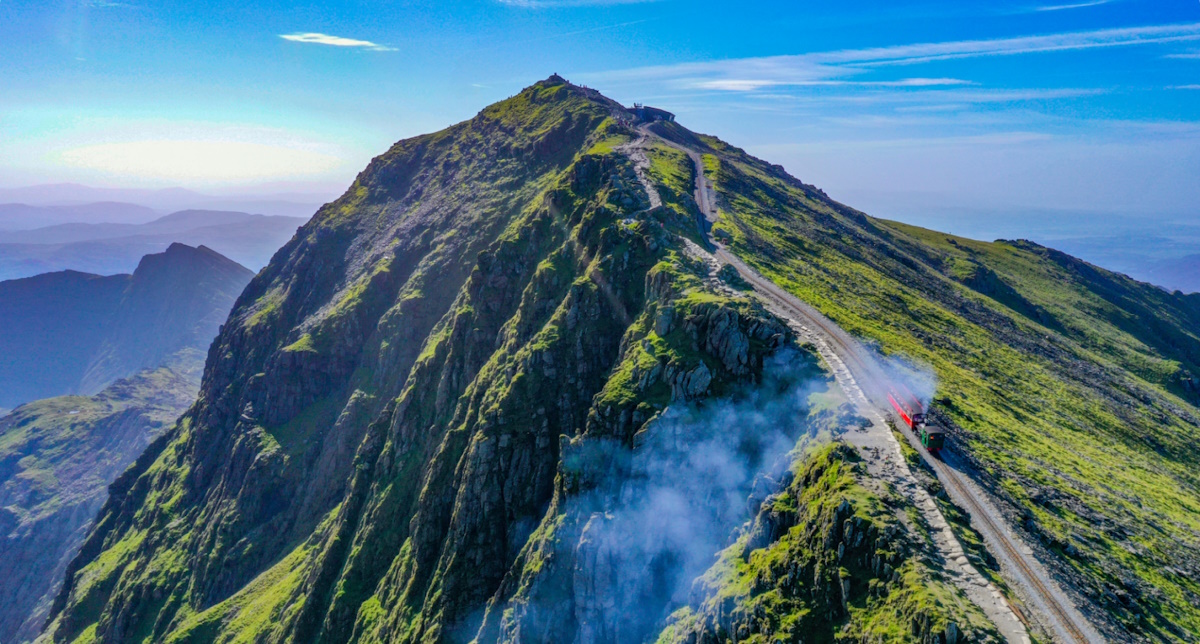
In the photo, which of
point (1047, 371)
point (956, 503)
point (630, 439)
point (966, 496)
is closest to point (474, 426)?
point (630, 439)

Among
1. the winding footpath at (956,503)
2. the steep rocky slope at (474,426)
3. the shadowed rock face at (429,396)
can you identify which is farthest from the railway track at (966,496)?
the shadowed rock face at (429,396)

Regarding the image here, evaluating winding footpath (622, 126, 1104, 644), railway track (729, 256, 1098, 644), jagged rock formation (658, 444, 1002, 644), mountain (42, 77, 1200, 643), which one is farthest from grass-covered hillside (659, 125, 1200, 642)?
jagged rock formation (658, 444, 1002, 644)

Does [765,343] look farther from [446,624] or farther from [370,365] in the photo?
[370,365]

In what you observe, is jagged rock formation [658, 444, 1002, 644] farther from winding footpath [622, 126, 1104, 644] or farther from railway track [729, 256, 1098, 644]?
railway track [729, 256, 1098, 644]

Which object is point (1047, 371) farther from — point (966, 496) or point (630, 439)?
point (630, 439)

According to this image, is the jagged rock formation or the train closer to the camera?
the jagged rock formation

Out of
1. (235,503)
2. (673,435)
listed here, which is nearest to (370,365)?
(235,503)
